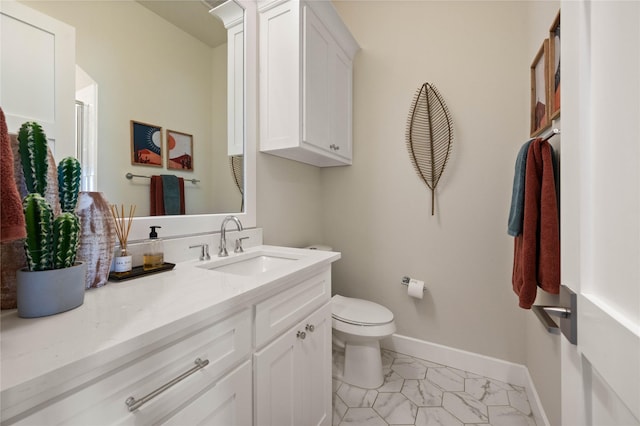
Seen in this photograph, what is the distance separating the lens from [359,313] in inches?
66.3

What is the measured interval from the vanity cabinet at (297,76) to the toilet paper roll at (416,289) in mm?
1080

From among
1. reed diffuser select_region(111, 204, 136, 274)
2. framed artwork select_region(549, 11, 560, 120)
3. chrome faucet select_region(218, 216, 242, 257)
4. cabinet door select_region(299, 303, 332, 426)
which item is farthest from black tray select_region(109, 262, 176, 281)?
framed artwork select_region(549, 11, 560, 120)

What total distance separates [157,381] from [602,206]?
0.89 metres

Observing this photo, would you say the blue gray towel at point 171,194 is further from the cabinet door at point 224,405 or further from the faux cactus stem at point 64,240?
the cabinet door at point 224,405

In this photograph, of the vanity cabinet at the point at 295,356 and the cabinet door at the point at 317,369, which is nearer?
the vanity cabinet at the point at 295,356

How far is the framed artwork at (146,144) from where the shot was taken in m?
1.10

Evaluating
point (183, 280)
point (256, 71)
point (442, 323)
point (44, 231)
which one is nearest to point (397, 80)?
point (256, 71)

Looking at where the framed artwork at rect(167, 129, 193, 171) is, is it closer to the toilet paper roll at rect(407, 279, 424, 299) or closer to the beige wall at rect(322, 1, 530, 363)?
the beige wall at rect(322, 1, 530, 363)

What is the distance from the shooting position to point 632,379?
34 cm

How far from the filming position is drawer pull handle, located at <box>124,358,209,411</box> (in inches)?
20.8

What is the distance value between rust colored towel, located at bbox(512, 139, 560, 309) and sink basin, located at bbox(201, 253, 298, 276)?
1033 mm

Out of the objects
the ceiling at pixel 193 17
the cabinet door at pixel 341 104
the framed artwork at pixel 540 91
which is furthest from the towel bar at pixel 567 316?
the ceiling at pixel 193 17

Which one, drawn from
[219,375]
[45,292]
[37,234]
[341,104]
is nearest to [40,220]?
[37,234]

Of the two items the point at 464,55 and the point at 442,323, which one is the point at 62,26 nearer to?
the point at 464,55
